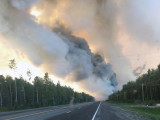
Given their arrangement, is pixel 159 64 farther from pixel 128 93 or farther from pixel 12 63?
pixel 12 63

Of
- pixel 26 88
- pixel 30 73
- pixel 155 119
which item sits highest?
pixel 30 73

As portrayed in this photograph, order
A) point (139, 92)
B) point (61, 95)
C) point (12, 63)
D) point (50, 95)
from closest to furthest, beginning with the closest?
point (12, 63) → point (50, 95) → point (139, 92) → point (61, 95)

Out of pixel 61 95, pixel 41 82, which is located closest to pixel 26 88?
pixel 41 82

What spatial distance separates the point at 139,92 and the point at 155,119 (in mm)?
106160

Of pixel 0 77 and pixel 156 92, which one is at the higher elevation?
pixel 0 77

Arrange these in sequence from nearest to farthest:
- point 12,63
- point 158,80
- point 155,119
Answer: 1. point 155,119
2. point 12,63
3. point 158,80

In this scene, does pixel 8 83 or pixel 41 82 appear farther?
pixel 41 82

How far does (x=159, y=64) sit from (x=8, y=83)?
8301 centimetres

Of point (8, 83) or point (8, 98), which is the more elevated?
point (8, 83)

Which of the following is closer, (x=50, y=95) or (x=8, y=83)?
(x=8, y=83)

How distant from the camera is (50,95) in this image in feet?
368

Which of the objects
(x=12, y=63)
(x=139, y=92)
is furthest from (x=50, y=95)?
(x=139, y=92)

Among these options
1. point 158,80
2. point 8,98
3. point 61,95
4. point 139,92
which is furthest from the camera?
point 61,95

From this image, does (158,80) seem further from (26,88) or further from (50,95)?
(26,88)
